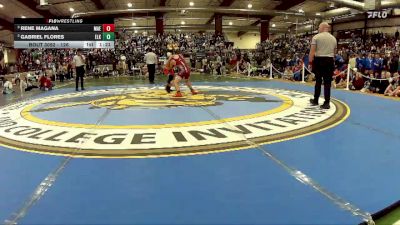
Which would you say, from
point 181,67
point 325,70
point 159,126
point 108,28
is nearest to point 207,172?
point 159,126

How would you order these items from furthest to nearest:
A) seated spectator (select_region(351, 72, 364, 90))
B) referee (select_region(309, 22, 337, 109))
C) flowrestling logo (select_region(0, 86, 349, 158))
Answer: seated spectator (select_region(351, 72, 364, 90)) → referee (select_region(309, 22, 337, 109)) → flowrestling logo (select_region(0, 86, 349, 158))

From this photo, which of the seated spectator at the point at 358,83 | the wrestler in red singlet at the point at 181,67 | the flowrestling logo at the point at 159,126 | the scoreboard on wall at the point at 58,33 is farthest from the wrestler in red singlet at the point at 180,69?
the scoreboard on wall at the point at 58,33

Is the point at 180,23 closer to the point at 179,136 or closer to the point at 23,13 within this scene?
the point at 23,13

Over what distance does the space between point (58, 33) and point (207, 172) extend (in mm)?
13612

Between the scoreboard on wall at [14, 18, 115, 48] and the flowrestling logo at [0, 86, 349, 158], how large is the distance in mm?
8594

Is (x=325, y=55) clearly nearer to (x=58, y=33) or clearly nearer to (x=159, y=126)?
Answer: (x=159, y=126)

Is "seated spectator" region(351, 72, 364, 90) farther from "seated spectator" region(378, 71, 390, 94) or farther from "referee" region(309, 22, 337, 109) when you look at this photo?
"referee" region(309, 22, 337, 109)

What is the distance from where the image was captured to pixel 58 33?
1468cm

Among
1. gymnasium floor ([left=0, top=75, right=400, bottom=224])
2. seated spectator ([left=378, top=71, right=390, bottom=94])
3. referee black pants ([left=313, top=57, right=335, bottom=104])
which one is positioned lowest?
gymnasium floor ([left=0, top=75, right=400, bottom=224])

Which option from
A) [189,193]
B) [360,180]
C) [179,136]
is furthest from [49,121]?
[360,180]

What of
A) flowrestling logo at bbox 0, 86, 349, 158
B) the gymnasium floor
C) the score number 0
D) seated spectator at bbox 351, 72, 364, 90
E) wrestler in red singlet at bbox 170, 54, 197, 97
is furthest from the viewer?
the score number 0

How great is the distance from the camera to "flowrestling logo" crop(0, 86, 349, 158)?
3824mm

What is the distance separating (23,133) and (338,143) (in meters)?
3.89

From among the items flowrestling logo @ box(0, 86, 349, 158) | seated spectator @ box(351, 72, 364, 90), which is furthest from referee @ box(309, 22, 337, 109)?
seated spectator @ box(351, 72, 364, 90)
